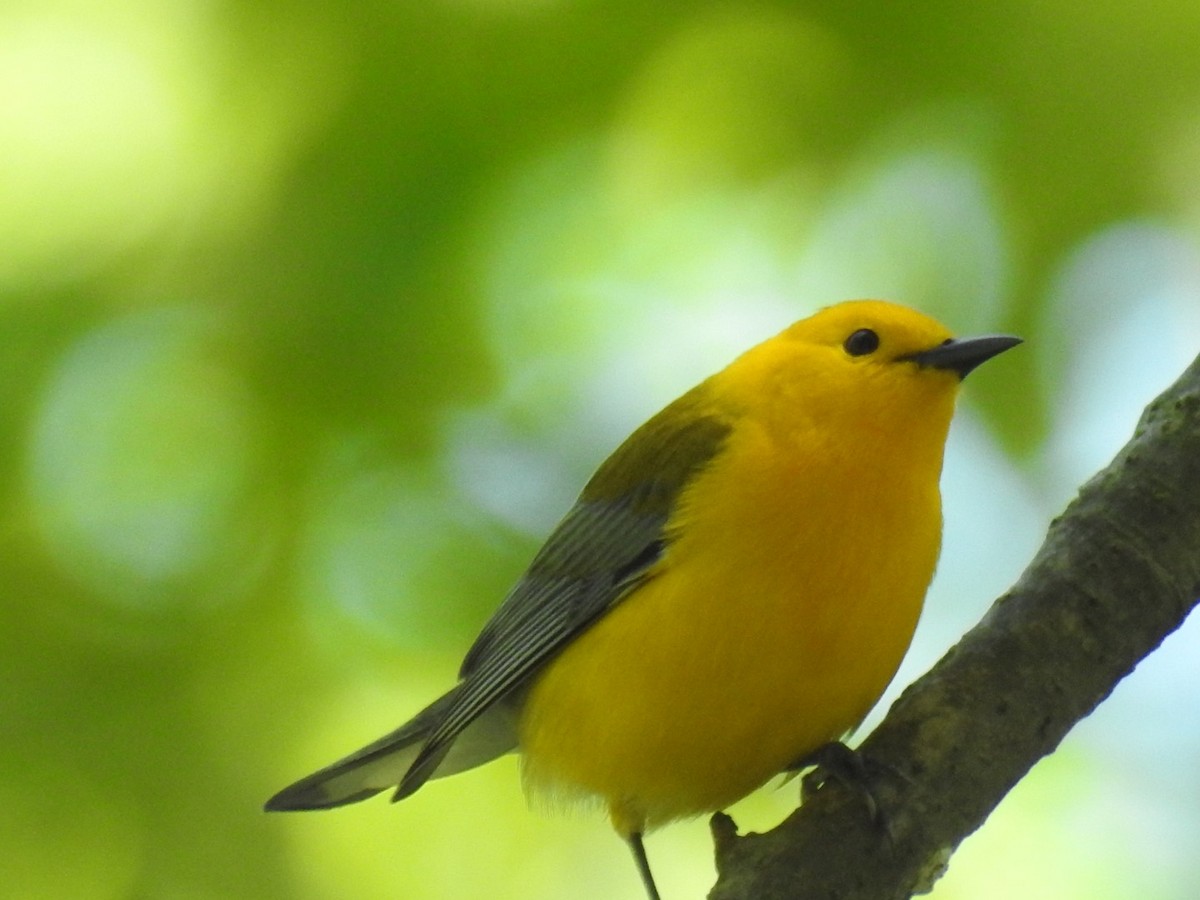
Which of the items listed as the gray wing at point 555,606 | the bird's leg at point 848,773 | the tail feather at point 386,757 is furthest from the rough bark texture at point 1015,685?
the tail feather at point 386,757

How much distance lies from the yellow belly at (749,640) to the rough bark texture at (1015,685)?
323mm

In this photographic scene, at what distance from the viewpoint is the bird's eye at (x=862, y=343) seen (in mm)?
4625

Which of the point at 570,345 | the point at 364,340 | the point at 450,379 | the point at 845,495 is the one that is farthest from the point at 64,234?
the point at 845,495

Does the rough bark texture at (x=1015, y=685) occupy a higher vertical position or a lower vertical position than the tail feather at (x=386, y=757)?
lower

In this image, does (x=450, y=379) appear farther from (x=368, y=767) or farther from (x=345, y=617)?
(x=368, y=767)

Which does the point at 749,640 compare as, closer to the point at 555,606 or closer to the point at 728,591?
the point at 728,591

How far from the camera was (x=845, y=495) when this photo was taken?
4.07 m

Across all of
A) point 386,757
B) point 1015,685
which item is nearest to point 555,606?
point 386,757

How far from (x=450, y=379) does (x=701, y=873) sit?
8.00 ft

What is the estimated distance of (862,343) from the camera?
4652 mm

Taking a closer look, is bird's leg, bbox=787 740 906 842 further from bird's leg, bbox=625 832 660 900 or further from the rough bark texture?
bird's leg, bbox=625 832 660 900

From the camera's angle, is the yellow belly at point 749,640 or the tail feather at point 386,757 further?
the tail feather at point 386,757

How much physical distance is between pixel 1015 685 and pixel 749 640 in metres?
0.75

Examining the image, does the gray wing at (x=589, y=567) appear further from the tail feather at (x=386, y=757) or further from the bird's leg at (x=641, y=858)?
the bird's leg at (x=641, y=858)
